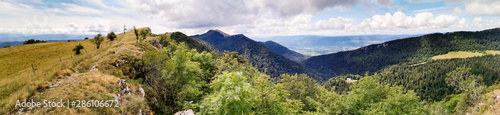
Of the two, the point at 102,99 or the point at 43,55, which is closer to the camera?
the point at 102,99

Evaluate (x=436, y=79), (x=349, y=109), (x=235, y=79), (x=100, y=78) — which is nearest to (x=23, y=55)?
(x=100, y=78)

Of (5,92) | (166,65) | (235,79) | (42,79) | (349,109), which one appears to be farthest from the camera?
(349,109)

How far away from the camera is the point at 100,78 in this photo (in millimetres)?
15977

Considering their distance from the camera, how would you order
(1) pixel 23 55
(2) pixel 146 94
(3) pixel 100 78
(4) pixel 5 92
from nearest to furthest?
(4) pixel 5 92 < (3) pixel 100 78 < (2) pixel 146 94 < (1) pixel 23 55

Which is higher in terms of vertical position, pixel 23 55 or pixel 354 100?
pixel 23 55

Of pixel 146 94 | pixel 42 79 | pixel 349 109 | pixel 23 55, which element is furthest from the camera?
pixel 23 55

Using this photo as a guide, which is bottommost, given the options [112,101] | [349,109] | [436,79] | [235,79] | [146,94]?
[436,79]

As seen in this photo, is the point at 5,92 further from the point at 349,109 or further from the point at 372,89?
the point at 372,89

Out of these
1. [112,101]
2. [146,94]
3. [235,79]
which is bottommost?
[146,94]

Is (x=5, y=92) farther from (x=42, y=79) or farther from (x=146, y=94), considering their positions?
(x=146, y=94)

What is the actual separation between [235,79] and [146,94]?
14234 millimetres

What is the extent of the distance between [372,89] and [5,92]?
40823 millimetres

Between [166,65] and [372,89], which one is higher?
[166,65]

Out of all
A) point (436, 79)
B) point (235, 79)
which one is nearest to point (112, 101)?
point (235, 79)
